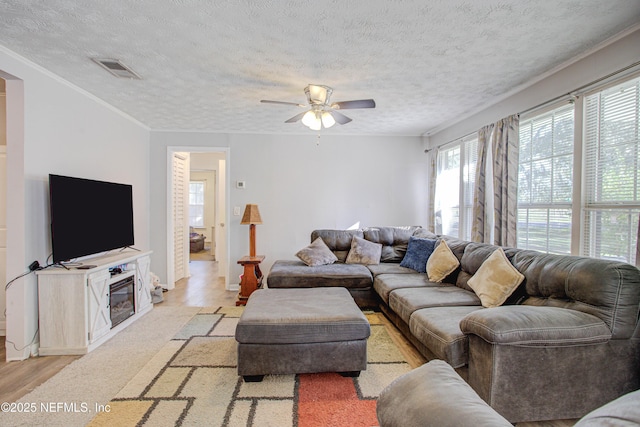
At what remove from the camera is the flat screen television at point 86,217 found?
106 inches

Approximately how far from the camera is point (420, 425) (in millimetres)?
812

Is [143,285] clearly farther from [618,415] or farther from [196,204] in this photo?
[196,204]

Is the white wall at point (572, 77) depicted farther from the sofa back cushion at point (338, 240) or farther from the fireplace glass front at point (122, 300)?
the fireplace glass front at point (122, 300)

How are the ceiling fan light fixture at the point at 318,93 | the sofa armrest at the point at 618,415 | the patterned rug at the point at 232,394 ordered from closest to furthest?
1. the sofa armrest at the point at 618,415
2. the patterned rug at the point at 232,394
3. the ceiling fan light fixture at the point at 318,93

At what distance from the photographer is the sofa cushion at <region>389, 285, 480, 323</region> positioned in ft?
8.71

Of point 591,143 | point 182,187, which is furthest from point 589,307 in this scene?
point 182,187

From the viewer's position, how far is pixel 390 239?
15.1ft

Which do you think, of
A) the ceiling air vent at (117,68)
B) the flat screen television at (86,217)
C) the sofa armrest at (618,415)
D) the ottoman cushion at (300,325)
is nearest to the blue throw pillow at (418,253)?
the ottoman cushion at (300,325)

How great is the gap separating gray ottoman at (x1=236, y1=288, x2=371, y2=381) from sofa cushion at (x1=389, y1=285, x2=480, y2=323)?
0.61m

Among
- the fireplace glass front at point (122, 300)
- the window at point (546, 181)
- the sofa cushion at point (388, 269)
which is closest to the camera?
the window at point (546, 181)

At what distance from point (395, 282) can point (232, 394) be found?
6.39ft

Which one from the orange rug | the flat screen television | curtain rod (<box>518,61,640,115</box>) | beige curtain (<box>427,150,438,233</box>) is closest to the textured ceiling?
curtain rod (<box>518,61,640,115</box>)

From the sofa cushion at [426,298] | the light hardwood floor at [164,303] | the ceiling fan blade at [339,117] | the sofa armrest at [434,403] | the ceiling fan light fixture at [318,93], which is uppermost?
the ceiling fan light fixture at [318,93]

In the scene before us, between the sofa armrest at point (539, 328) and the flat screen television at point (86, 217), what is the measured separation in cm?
332
